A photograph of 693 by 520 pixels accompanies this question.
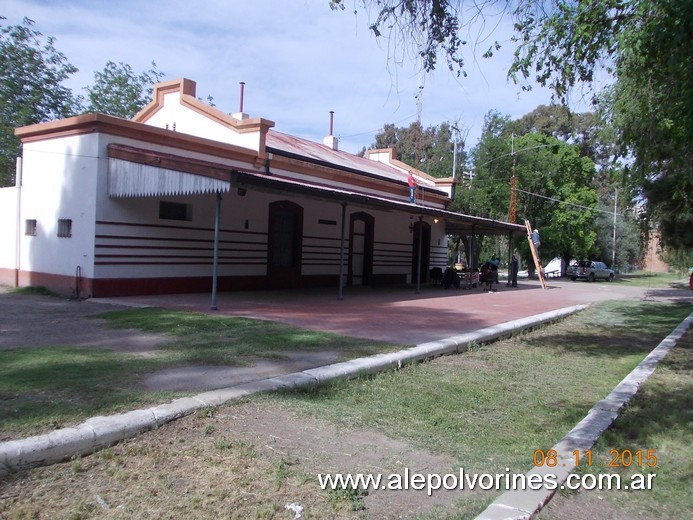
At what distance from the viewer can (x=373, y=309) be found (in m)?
14.5

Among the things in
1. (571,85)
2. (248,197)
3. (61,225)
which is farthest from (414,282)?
(571,85)

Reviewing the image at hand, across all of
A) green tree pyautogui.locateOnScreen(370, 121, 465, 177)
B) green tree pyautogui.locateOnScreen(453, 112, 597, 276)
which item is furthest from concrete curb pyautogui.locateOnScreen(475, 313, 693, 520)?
green tree pyautogui.locateOnScreen(370, 121, 465, 177)

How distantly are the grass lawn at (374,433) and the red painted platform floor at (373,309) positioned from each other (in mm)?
1975

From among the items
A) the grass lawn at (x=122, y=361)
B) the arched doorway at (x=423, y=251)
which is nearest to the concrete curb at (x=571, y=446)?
the grass lawn at (x=122, y=361)

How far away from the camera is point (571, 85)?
9.11 meters

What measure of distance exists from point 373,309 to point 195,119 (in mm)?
9662

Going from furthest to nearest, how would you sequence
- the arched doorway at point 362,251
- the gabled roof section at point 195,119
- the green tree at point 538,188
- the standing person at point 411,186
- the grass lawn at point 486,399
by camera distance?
the green tree at point 538,188 < the standing person at point 411,186 < the arched doorway at point 362,251 < the gabled roof section at point 195,119 < the grass lawn at point 486,399

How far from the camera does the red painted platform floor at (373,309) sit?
10.9 metres

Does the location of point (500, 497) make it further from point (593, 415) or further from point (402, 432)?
point (593, 415)

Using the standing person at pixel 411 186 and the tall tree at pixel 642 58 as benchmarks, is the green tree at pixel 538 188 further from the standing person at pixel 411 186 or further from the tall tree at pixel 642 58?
the tall tree at pixel 642 58

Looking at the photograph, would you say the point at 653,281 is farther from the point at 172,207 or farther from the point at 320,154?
the point at 172,207

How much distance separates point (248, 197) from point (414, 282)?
11.5 m
